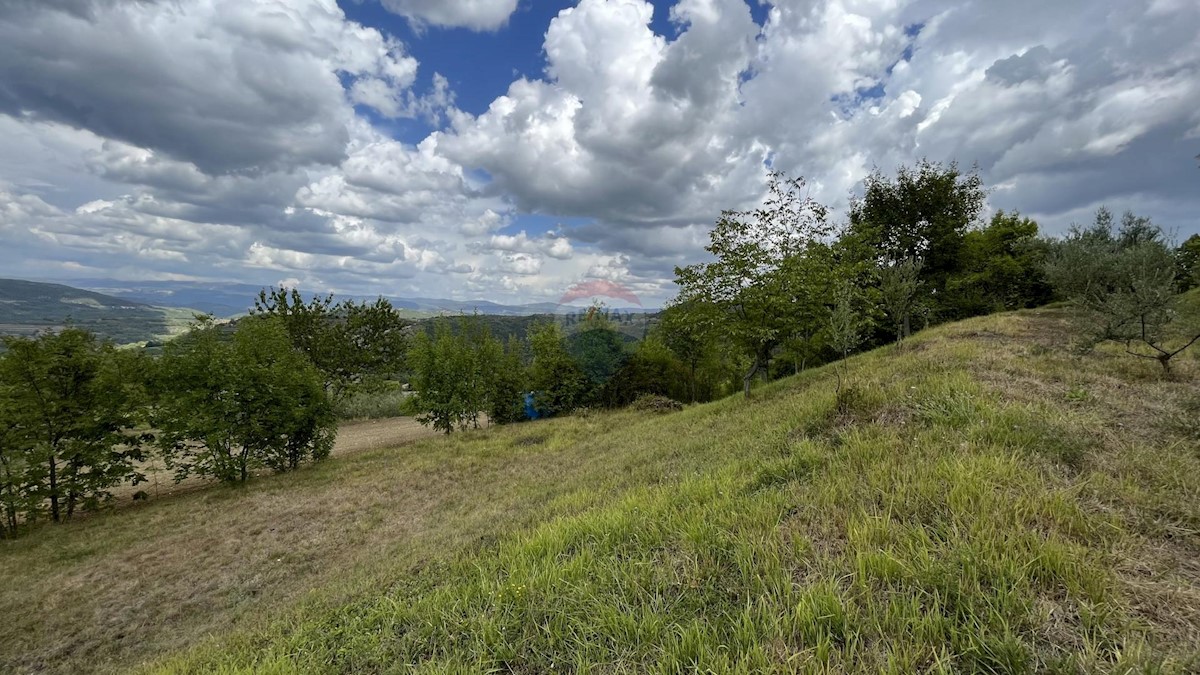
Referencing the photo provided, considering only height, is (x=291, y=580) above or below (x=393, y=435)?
above

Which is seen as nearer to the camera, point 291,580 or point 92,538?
point 291,580

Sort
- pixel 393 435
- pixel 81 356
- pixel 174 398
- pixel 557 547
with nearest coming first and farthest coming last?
pixel 557 547 → pixel 81 356 → pixel 174 398 → pixel 393 435

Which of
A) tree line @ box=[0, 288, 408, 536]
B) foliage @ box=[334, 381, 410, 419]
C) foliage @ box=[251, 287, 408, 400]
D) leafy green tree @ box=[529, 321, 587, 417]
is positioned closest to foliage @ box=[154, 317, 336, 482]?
tree line @ box=[0, 288, 408, 536]

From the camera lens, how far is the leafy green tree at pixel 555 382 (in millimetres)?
28906

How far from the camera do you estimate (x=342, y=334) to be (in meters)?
33.6

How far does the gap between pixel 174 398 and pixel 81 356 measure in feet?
8.13

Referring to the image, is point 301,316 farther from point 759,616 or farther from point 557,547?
point 759,616

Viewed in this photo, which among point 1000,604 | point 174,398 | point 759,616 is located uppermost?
point 1000,604

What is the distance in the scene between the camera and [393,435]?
88.5 ft

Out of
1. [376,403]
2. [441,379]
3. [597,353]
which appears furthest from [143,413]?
[376,403]

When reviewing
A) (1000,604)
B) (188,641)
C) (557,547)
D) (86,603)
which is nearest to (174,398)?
(86,603)

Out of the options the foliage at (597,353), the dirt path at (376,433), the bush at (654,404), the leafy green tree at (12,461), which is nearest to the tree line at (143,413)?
the leafy green tree at (12,461)

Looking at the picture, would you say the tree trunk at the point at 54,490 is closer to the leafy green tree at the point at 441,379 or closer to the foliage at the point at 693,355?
the leafy green tree at the point at 441,379

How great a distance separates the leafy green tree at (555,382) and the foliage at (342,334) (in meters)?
14.4
